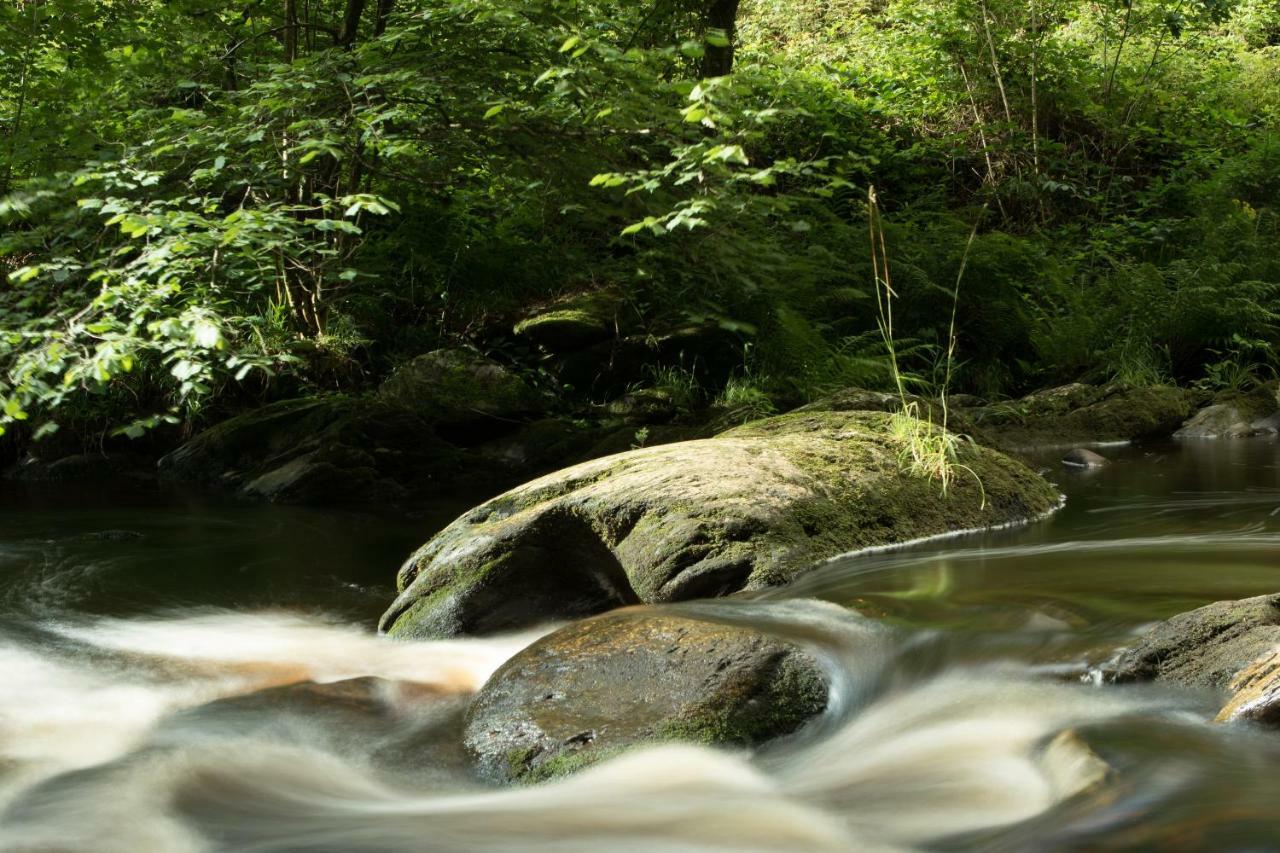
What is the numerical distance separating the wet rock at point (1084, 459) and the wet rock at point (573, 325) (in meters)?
4.25

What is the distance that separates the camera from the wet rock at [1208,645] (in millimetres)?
3439

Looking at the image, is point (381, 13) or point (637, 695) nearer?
point (637, 695)

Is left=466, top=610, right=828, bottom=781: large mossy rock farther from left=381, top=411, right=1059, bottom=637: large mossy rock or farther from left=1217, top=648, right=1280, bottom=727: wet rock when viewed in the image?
left=1217, top=648, right=1280, bottom=727: wet rock

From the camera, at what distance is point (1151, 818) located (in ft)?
8.70

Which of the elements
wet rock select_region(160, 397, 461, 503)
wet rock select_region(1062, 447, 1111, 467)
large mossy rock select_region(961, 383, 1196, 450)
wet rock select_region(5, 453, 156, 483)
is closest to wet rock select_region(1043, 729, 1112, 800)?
wet rock select_region(1062, 447, 1111, 467)

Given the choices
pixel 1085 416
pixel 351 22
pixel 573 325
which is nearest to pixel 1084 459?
pixel 1085 416

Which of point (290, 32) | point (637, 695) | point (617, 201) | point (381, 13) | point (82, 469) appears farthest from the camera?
point (82, 469)

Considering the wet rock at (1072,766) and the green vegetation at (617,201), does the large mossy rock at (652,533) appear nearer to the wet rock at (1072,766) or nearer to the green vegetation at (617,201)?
the green vegetation at (617,201)

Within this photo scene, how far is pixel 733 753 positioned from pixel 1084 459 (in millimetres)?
6867

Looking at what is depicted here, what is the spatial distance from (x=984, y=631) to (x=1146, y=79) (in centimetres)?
1528

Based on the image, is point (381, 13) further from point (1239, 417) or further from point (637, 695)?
point (1239, 417)

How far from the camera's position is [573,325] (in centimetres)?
1120

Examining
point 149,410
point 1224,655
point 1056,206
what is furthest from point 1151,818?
point 1056,206

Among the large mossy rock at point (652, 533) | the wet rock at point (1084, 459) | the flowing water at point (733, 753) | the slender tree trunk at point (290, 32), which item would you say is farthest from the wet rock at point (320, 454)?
the wet rock at point (1084, 459)
